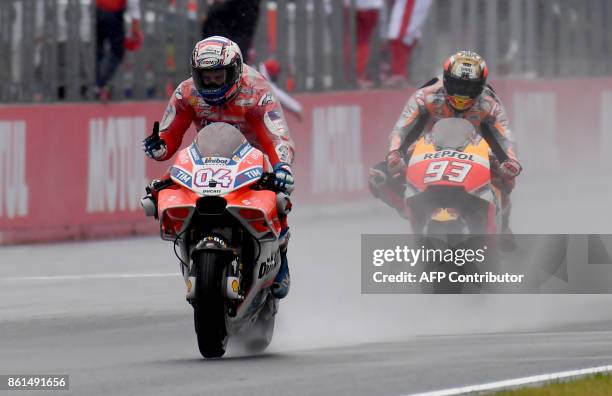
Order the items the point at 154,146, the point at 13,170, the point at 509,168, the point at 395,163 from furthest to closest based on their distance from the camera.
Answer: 1. the point at 13,170
2. the point at 395,163
3. the point at 509,168
4. the point at 154,146

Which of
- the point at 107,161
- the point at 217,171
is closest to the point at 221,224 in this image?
the point at 217,171

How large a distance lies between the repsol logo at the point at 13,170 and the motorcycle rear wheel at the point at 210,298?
7799 mm

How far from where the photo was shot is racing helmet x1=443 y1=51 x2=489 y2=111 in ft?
41.8

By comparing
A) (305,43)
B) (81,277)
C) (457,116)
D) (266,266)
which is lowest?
(81,277)

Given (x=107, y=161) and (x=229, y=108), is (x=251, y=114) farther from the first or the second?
(x=107, y=161)

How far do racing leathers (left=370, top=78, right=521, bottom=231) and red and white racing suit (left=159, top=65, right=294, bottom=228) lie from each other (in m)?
2.44

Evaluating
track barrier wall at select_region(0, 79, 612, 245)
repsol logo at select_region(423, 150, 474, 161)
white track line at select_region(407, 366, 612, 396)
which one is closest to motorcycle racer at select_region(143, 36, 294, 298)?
white track line at select_region(407, 366, 612, 396)

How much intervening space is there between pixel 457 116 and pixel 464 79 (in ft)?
1.19

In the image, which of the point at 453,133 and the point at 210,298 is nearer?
the point at 210,298

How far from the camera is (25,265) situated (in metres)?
15.5

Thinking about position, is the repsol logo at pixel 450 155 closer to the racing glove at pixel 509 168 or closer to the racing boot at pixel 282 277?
the racing glove at pixel 509 168

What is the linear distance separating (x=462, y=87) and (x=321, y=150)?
A: 747 cm

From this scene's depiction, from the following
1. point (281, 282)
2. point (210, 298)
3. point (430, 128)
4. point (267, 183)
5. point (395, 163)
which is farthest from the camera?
point (430, 128)

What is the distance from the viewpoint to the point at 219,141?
376 inches
